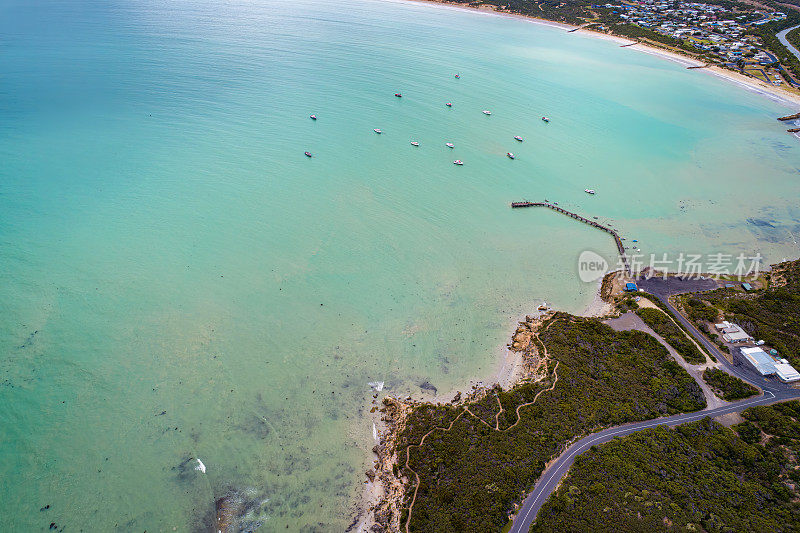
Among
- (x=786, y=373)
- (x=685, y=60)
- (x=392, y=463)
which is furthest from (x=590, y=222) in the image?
(x=685, y=60)

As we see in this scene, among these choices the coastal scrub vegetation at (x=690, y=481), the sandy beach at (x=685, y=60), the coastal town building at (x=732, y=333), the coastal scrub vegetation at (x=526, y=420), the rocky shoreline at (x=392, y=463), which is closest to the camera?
the coastal scrub vegetation at (x=690, y=481)

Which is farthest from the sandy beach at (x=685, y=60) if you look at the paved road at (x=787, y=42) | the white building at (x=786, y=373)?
the white building at (x=786, y=373)

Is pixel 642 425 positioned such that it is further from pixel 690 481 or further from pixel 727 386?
pixel 727 386

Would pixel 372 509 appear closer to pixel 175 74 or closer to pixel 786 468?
pixel 786 468

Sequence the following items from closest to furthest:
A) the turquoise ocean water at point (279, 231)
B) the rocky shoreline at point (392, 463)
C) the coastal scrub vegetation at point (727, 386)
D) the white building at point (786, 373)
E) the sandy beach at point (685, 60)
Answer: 1. the rocky shoreline at point (392, 463)
2. the turquoise ocean water at point (279, 231)
3. the coastal scrub vegetation at point (727, 386)
4. the white building at point (786, 373)
5. the sandy beach at point (685, 60)

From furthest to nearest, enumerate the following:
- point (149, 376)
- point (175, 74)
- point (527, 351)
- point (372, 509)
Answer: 1. point (175, 74)
2. point (527, 351)
3. point (149, 376)
4. point (372, 509)

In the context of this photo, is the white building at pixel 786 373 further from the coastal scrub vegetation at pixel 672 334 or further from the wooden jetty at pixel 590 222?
the wooden jetty at pixel 590 222

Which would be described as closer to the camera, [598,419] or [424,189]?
[598,419]

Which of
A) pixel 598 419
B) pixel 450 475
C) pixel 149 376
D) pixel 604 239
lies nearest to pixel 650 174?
pixel 604 239
